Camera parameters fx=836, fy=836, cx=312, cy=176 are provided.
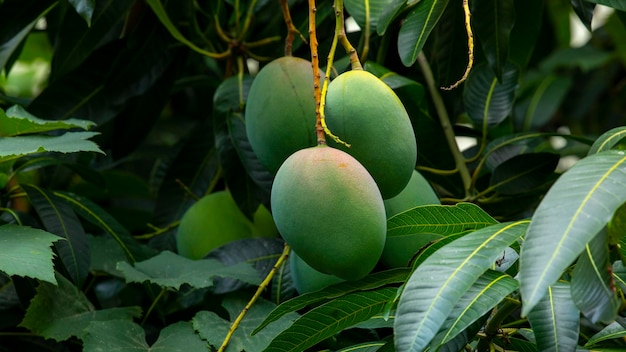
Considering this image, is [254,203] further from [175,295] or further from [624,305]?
[624,305]

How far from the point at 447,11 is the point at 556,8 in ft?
3.67

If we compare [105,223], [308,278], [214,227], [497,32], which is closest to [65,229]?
[105,223]

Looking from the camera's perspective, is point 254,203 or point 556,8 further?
point 556,8

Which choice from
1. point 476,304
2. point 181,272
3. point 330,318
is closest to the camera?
point 476,304

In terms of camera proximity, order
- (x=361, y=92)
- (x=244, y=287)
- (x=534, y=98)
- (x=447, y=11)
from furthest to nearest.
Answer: (x=534, y=98) → (x=447, y=11) → (x=244, y=287) → (x=361, y=92)

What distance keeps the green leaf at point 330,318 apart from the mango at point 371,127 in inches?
4.2

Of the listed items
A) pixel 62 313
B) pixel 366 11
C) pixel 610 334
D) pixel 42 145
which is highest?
pixel 366 11

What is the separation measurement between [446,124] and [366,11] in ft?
0.77

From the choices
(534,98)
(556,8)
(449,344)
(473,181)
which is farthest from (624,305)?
(556,8)

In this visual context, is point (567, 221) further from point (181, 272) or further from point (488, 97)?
point (488, 97)

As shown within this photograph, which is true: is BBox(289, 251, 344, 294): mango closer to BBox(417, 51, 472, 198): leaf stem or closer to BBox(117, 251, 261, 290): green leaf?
BBox(117, 251, 261, 290): green leaf

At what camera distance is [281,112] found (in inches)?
33.5

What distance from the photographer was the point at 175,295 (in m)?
1.08

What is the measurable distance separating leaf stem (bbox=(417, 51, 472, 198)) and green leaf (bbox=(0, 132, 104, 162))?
496 mm
